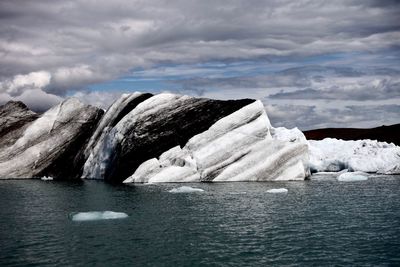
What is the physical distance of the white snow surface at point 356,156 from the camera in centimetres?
5941

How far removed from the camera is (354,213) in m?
29.4

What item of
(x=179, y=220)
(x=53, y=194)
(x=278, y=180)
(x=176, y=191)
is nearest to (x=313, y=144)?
(x=278, y=180)

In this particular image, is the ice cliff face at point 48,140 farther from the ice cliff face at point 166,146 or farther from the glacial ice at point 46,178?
the glacial ice at point 46,178

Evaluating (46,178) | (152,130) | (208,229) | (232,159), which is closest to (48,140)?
(46,178)

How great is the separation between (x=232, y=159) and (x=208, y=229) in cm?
2549

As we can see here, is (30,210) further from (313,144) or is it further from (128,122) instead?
(313,144)

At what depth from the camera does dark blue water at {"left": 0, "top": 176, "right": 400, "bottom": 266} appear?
19.7m

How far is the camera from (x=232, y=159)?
166 ft

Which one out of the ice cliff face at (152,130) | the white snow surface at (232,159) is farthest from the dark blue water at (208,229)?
the ice cliff face at (152,130)

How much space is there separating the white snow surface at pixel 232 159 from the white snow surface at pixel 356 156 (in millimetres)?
12666

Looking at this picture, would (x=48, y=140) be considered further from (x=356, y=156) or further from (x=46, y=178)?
(x=356, y=156)

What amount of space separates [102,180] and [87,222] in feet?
97.0

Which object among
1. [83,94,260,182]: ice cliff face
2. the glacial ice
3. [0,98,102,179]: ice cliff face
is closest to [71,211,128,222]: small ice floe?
[83,94,260,182]: ice cliff face

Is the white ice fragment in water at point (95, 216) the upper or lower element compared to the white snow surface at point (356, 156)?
lower
